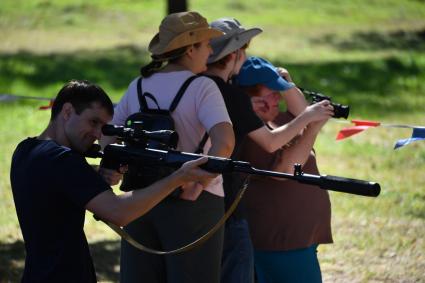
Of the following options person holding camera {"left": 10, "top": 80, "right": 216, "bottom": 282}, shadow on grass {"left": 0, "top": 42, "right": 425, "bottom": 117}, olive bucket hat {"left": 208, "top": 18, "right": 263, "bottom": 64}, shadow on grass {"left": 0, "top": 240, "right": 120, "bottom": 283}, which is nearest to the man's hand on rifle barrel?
person holding camera {"left": 10, "top": 80, "right": 216, "bottom": 282}

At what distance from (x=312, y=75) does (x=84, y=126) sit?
1452 cm

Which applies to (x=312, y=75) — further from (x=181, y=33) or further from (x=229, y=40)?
(x=181, y=33)

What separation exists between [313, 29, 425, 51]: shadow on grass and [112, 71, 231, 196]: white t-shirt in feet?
61.7

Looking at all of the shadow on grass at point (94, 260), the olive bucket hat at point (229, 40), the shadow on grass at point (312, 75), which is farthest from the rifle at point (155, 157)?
the shadow on grass at point (312, 75)

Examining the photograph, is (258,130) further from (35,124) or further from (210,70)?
(35,124)

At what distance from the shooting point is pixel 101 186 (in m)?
3.18

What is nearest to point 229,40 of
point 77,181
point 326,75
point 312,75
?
point 77,181

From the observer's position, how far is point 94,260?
23.6 ft

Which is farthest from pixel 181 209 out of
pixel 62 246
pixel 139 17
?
pixel 139 17

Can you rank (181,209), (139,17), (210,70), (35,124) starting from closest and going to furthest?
1. (181,209)
2. (210,70)
3. (35,124)
4. (139,17)

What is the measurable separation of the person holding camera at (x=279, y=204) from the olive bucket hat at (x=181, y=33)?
468 mm

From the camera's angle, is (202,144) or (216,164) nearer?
(216,164)

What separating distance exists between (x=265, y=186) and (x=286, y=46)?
1813 centimetres

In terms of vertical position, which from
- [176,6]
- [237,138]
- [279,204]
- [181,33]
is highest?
[181,33]
